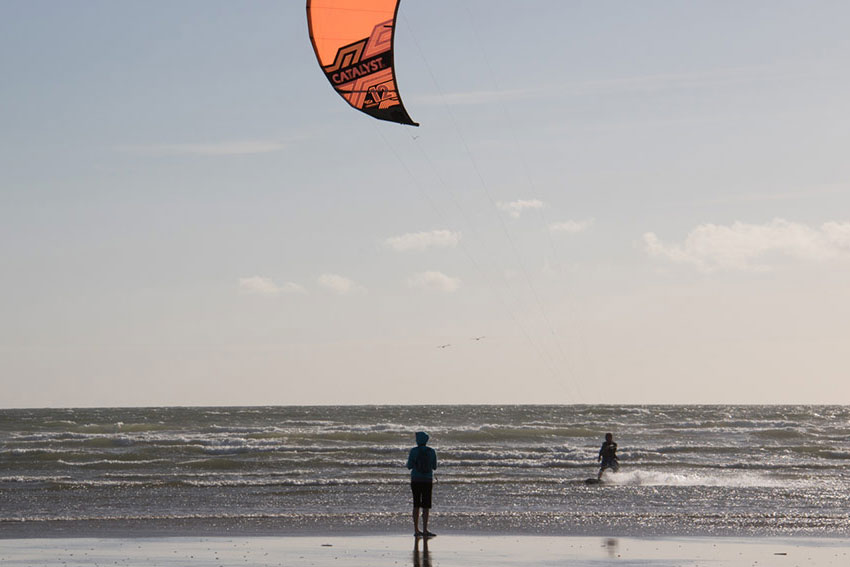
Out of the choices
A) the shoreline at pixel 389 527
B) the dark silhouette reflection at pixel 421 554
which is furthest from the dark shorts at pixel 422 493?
the shoreline at pixel 389 527

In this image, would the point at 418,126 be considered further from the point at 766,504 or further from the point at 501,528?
the point at 766,504

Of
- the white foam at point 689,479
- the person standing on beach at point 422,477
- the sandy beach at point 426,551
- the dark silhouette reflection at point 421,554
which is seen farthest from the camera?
the white foam at point 689,479

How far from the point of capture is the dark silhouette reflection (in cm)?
987

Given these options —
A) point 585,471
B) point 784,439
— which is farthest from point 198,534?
point 784,439

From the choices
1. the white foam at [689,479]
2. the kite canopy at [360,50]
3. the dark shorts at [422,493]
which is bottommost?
the white foam at [689,479]

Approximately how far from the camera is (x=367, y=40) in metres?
13.2

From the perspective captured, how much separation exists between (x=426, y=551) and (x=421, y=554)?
0.21 meters

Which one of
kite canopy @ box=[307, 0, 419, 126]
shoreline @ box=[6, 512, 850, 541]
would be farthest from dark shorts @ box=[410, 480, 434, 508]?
kite canopy @ box=[307, 0, 419, 126]

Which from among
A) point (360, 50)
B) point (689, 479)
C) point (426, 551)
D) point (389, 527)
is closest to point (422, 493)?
point (426, 551)

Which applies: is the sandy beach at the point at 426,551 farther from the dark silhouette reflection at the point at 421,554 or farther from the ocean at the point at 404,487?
the ocean at the point at 404,487

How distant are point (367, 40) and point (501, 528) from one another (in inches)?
244

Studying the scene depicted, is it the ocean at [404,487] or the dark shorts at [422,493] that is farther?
the ocean at [404,487]

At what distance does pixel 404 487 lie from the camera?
1850 cm

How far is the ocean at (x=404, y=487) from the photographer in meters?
13.2
